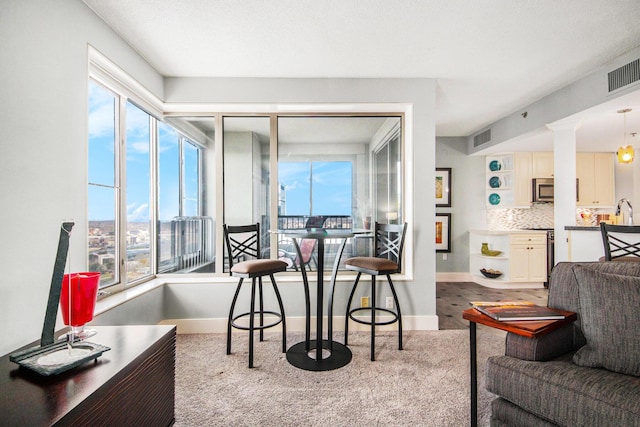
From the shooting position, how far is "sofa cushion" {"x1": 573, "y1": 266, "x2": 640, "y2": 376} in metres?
1.32

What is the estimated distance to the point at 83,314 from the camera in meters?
1.39

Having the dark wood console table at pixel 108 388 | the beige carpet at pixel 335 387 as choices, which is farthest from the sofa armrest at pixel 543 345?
the dark wood console table at pixel 108 388

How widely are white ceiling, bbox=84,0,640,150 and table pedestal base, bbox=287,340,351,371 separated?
252 centimetres

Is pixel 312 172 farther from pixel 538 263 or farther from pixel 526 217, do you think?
pixel 526 217

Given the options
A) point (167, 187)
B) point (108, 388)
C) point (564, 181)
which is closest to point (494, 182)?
point (564, 181)

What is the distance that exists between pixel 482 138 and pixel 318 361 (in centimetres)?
463

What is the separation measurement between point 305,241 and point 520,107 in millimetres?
3423

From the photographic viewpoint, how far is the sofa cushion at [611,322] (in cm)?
132

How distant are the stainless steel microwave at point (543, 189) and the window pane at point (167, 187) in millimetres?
5885

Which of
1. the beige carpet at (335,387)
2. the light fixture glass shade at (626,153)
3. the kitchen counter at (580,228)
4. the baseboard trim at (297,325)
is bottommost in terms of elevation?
the beige carpet at (335,387)

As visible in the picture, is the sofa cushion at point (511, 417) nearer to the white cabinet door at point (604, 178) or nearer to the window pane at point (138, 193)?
the window pane at point (138, 193)

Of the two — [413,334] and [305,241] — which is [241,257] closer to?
[305,241]

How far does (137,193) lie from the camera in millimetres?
3072

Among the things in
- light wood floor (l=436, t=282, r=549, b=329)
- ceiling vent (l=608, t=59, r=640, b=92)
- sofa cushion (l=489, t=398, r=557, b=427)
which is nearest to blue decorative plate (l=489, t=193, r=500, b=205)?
light wood floor (l=436, t=282, r=549, b=329)
